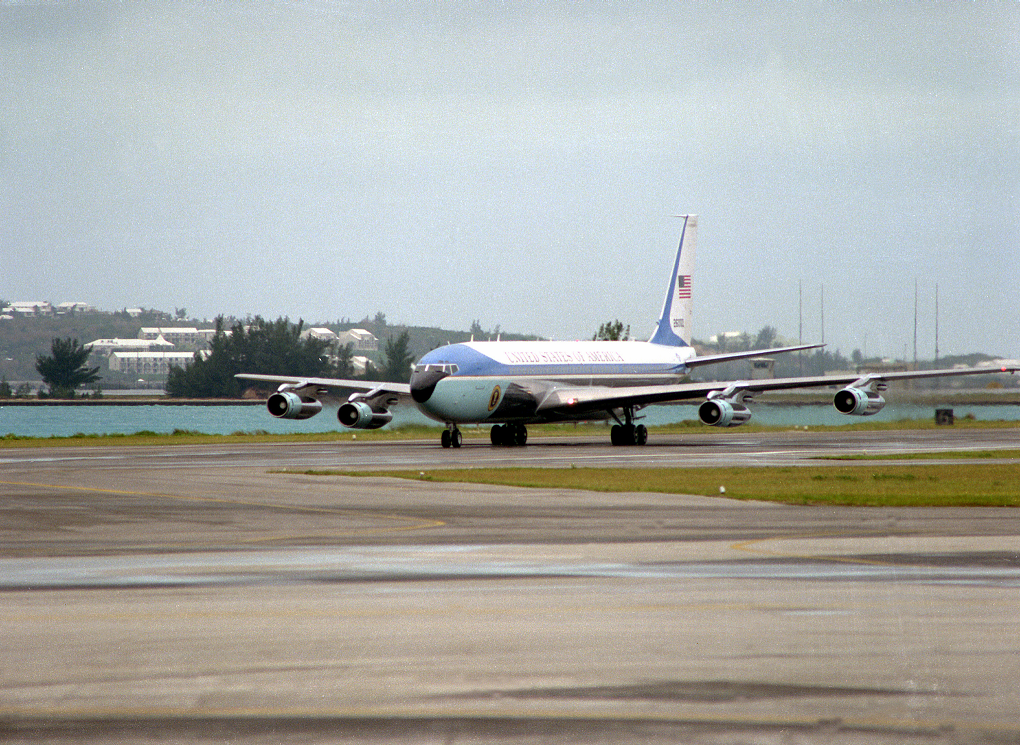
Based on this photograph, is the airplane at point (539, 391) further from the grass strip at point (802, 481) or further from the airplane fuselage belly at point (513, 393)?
the grass strip at point (802, 481)

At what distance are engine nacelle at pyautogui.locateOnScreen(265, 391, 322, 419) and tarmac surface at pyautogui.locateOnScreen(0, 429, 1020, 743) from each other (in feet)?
103

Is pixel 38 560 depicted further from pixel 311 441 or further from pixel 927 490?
pixel 311 441

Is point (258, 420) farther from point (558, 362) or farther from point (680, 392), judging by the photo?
point (680, 392)

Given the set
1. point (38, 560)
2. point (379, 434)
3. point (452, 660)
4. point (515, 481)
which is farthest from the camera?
point (379, 434)

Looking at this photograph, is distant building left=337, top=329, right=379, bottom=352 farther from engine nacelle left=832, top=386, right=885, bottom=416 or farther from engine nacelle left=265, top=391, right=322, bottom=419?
engine nacelle left=832, top=386, right=885, bottom=416

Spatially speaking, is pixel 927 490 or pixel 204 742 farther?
pixel 927 490

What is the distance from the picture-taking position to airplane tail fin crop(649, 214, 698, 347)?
64438 mm

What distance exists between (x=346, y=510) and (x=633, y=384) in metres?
37.0

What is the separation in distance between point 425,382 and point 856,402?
17.1m

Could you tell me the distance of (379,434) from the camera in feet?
227

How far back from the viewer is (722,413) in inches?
2015

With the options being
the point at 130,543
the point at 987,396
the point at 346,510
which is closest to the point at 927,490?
the point at 346,510

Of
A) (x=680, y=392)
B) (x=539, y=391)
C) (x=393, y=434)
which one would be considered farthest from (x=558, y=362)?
(x=393, y=434)

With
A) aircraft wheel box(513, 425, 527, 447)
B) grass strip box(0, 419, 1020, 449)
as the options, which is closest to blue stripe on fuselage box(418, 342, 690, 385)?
aircraft wheel box(513, 425, 527, 447)
